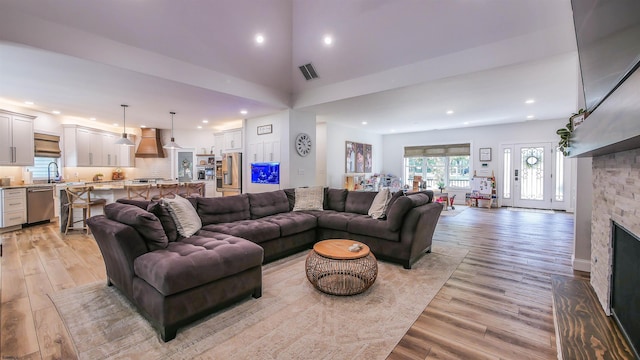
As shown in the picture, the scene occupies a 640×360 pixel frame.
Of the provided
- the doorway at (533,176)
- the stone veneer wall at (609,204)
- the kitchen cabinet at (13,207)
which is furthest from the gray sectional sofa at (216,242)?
the doorway at (533,176)

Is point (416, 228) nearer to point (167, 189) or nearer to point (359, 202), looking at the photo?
point (359, 202)

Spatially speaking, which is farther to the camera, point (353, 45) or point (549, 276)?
point (353, 45)

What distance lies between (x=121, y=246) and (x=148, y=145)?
748 cm

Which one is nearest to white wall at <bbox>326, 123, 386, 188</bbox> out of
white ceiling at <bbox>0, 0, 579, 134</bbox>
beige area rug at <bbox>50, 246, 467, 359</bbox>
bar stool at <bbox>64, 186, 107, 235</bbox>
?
white ceiling at <bbox>0, 0, 579, 134</bbox>

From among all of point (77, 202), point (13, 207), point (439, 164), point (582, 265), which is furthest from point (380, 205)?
point (13, 207)

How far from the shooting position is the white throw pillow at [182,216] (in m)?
2.87

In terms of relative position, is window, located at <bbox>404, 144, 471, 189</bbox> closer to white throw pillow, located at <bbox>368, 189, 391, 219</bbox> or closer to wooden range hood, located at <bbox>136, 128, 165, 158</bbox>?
white throw pillow, located at <bbox>368, 189, 391, 219</bbox>

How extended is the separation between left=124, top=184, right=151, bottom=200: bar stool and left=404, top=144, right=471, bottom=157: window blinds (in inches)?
334

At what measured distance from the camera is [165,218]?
272 centimetres

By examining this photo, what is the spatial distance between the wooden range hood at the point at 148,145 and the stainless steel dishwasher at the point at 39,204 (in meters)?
2.67

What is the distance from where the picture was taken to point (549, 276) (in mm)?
3047

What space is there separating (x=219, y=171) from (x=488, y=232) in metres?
6.71

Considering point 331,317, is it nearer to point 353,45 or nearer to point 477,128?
point 353,45

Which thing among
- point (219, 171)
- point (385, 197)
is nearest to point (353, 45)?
point (385, 197)
